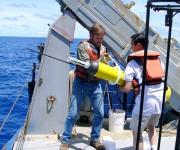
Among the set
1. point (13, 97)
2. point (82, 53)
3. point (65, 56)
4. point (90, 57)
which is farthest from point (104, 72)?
point (13, 97)

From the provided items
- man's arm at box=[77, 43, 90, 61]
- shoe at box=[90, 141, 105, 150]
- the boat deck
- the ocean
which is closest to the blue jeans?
shoe at box=[90, 141, 105, 150]

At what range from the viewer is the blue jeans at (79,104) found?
6629 mm

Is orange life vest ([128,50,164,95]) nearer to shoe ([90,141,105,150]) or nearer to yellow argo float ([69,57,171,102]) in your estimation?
yellow argo float ([69,57,171,102])

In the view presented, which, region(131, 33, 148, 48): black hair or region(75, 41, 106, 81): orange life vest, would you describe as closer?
region(131, 33, 148, 48): black hair

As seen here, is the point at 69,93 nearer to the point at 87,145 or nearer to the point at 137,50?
the point at 87,145

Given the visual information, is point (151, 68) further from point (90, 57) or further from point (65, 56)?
point (65, 56)

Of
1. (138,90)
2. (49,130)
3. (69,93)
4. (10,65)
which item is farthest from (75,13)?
(10,65)

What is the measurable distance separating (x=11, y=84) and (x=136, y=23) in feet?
55.7

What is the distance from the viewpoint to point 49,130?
7.62 m

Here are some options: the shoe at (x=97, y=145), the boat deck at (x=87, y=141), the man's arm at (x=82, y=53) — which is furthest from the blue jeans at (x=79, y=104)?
the man's arm at (x=82, y=53)

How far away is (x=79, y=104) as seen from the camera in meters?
6.76

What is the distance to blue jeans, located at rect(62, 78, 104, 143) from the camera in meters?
6.63

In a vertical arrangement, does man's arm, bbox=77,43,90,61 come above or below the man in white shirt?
above

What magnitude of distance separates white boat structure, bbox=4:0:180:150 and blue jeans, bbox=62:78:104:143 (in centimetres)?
58
